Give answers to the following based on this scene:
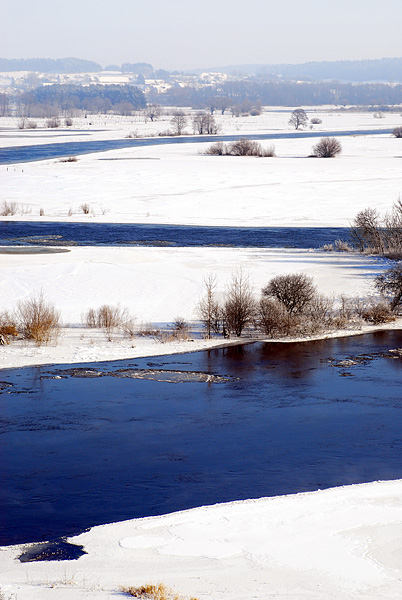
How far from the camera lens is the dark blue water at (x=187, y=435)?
11758 millimetres

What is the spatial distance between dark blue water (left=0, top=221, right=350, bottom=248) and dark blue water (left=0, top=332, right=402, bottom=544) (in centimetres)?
1376

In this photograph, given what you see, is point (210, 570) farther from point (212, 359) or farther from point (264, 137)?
point (264, 137)

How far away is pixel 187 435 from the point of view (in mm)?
14523

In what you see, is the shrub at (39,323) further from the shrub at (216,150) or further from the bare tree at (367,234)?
the shrub at (216,150)

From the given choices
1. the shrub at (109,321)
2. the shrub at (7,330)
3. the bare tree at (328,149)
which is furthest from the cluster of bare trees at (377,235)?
the bare tree at (328,149)

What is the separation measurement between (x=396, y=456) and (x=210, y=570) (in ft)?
18.0

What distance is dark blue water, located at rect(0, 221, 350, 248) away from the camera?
33.1 m

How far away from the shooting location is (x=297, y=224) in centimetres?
3784

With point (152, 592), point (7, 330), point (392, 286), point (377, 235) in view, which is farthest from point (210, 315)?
point (152, 592)

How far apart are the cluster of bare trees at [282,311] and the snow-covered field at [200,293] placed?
1.00m

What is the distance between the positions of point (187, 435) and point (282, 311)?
26.7ft

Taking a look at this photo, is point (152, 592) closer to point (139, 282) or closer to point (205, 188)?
point (139, 282)

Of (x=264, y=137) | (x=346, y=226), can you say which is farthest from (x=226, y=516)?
(x=264, y=137)

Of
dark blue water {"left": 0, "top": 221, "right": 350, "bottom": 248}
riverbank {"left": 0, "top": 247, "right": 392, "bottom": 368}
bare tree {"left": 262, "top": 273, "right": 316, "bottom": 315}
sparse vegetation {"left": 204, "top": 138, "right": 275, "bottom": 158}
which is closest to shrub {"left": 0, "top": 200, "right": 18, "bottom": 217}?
dark blue water {"left": 0, "top": 221, "right": 350, "bottom": 248}
